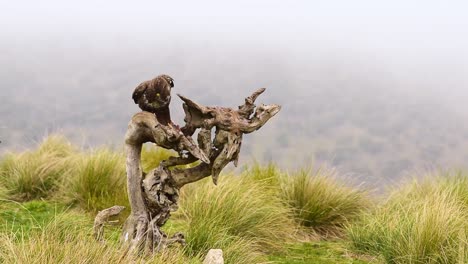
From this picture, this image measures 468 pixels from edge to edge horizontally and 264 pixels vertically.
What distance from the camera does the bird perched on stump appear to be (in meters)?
4.93

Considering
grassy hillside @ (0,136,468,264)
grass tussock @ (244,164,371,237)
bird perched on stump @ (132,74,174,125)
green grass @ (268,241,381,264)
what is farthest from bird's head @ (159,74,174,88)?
grass tussock @ (244,164,371,237)

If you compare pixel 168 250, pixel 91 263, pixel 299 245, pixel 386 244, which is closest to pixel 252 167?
pixel 299 245

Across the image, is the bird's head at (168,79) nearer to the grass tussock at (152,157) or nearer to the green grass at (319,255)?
the green grass at (319,255)

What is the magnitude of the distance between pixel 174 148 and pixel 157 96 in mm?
462

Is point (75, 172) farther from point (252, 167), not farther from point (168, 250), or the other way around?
point (168, 250)

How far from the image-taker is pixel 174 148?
5016 mm

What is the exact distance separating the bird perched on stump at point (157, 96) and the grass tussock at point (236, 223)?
190 cm

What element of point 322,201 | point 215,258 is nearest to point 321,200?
point 322,201

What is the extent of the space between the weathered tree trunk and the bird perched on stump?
7 centimetres

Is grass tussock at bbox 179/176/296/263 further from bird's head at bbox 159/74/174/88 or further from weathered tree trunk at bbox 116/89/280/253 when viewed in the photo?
bird's head at bbox 159/74/174/88

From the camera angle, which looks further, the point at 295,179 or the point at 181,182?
the point at 295,179

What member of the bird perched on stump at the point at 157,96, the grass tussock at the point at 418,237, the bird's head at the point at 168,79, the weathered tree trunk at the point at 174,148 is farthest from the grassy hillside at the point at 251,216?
the bird's head at the point at 168,79

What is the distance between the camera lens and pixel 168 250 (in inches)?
211

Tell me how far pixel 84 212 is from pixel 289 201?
3122 mm
